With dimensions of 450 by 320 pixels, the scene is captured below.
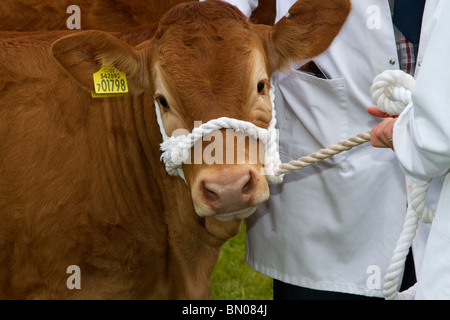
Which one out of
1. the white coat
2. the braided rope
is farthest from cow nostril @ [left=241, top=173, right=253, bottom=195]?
the white coat

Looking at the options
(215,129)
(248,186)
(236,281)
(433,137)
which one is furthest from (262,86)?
(236,281)

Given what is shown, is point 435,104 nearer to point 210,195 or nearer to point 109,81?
point 210,195

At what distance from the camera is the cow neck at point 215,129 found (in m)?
2.57

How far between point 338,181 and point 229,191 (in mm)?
778

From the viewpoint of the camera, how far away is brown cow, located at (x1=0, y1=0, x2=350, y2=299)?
9.49 ft

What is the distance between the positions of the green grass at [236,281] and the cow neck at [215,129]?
2.40m

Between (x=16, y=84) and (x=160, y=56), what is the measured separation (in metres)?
0.97

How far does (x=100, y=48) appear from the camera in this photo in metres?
2.90

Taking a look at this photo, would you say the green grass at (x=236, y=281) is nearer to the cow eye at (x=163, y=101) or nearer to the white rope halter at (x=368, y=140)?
the white rope halter at (x=368, y=140)

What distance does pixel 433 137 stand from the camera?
180 centimetres

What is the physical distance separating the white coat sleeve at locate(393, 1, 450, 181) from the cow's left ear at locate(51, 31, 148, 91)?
154 centimetres

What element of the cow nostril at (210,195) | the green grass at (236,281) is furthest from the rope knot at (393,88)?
the green grass at (236,281)

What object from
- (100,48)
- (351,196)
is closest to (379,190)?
(351,196)

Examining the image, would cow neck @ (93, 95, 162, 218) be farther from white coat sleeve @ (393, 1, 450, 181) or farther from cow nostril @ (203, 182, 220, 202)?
white coat sleeve @ (393, 1, 450, 181)
